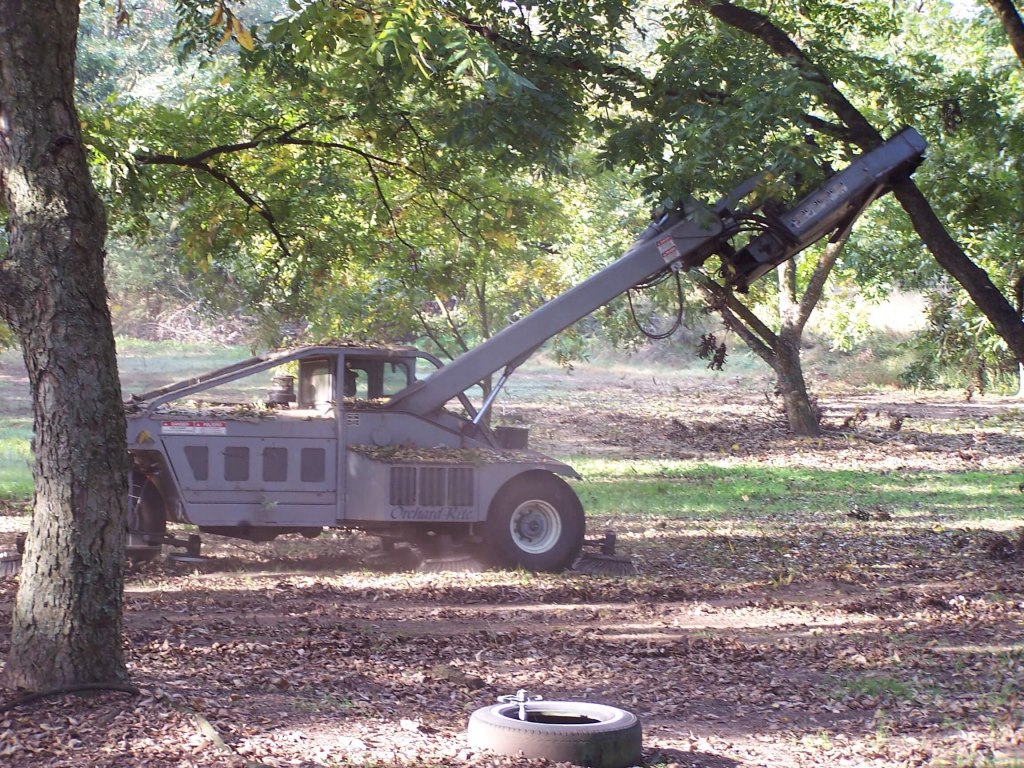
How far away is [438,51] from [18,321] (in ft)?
15.7

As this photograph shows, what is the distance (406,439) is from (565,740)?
6.27 metres

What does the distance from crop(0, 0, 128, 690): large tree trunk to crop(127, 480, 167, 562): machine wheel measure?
5231mm

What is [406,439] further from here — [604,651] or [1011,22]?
[1011,22]

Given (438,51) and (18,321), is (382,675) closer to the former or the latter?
(18,321)

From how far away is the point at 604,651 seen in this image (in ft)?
26.9

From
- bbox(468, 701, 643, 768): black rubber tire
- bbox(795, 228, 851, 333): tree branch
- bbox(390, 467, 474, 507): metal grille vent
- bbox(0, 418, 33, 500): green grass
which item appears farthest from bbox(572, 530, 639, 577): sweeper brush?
bbox(795, 228, 851, 333): tree branch

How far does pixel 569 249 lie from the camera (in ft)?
81.2

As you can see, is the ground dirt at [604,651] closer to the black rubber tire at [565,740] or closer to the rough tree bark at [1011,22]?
the black rubber tire at [565,740]

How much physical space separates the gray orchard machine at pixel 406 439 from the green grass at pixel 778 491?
464cm

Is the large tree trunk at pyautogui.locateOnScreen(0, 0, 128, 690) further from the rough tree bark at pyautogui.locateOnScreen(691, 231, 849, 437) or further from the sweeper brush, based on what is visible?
the rough tree bark at pyautogui.locateOnScreen(691, 231, 849, 437)

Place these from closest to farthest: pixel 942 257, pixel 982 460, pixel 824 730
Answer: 1. pixel 824 730
2. pixel 942 257
3. pixel 982 460

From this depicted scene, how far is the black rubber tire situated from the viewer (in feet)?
17.9

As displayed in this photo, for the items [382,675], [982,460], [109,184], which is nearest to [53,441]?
[382,675]

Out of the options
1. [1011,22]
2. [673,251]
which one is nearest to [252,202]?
[673,251]
